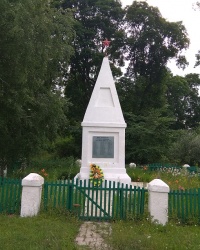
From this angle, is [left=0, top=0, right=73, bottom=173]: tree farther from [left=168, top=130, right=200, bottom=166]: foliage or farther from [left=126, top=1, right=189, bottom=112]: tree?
[left=126, top=1, right=189, bottom=112]: tree

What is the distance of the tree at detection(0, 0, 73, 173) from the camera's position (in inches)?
418

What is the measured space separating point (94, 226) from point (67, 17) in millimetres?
9759

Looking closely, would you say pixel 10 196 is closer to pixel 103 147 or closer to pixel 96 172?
pixel 96 172

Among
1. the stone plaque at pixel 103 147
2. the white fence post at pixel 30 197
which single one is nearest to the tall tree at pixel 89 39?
the stone plaque at pixel 103 147

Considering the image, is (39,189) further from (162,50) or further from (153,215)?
(162,50)

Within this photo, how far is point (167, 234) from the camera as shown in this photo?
6719 mm

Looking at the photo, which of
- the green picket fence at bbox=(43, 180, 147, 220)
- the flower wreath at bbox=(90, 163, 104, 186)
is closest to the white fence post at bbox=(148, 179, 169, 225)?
the green picket fence at bbox=(43, 180, 147, 220)

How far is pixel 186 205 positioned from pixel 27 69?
718 centimetres

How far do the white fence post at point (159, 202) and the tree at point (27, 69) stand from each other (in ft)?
19.9

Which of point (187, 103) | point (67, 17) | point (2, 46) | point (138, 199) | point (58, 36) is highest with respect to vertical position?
point (187, 103)

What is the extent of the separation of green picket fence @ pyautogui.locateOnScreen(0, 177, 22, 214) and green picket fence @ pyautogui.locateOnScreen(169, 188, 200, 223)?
12.4ft

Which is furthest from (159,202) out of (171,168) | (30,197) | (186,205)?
(171,168)

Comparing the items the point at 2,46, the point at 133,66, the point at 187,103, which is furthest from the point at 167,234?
the point at 187,103

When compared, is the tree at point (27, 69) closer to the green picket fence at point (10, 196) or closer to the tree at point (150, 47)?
the green picket fence at point (10, 196)
